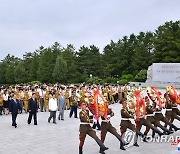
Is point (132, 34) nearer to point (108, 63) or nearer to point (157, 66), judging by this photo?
point (108, 63)

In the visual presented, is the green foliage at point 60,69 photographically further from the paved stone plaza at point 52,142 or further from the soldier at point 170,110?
the soldier at point 170,110

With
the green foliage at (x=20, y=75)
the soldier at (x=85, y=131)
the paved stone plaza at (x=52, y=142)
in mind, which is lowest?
the paved stone plaza at (x=52, y=142)

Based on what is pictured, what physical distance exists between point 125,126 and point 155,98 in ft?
7.05

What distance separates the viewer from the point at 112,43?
58844 millimetres

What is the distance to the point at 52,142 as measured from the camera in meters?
10.2

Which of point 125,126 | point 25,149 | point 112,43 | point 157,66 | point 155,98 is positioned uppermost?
point 112,43

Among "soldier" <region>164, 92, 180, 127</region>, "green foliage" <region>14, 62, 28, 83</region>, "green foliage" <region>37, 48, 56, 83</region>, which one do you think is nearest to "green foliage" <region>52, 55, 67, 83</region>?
"green foliage" <region>37, 48, 56, 83</region>

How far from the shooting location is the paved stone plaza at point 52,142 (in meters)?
8.96

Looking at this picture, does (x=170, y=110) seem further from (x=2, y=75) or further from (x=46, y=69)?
(x=2, y=75)

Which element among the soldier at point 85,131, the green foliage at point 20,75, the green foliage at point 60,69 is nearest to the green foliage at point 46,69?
the green foliage at point 60,69

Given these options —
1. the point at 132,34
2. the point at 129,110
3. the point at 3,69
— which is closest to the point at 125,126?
the point at 129,110

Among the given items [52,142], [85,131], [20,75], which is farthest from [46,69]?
[85,131]

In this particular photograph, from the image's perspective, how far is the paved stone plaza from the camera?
896cm

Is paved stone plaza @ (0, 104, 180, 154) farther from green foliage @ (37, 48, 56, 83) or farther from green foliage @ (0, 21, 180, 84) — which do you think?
green foliage @ (37, 48, 56, 83)
